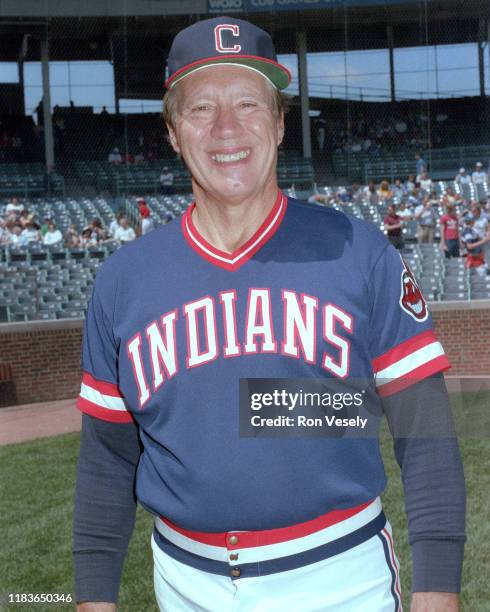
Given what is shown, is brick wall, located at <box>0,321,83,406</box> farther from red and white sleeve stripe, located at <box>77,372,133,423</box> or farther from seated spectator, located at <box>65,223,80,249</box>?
red and white sleeve stripe, located at <box>77,372,133,423</box>

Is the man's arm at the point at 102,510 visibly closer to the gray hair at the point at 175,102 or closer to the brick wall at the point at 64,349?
the gray hair at the point at 175,102

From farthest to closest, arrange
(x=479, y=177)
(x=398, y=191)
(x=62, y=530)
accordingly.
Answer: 1. (x=479, y=177)
2. (x=398, y=191)
3. (x=62, y=530)

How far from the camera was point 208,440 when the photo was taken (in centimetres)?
154

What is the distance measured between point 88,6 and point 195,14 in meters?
2.84

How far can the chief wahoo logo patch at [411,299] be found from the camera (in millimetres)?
1514

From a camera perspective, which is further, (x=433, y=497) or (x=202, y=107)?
(x=202, y=107)

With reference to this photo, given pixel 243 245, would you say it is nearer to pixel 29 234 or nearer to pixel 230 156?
pixel 230 156

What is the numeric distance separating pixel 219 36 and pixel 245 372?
592 millimetres

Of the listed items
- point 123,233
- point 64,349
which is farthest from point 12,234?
point 64,349

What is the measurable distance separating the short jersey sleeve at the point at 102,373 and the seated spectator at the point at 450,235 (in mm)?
13096

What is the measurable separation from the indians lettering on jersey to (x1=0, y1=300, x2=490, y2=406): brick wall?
9.99 m

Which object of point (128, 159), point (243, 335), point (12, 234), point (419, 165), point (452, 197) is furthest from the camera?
point (128, 159)

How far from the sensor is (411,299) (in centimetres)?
152

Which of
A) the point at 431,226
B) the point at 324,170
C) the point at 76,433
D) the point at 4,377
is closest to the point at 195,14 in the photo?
the point at 324,170
